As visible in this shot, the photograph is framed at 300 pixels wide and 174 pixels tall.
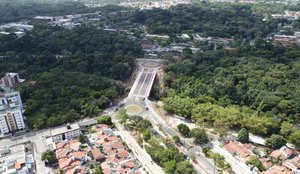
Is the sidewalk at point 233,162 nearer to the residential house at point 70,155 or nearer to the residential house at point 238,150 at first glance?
the residential house at point 238,150

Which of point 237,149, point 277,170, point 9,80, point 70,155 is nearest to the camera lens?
point 277,170

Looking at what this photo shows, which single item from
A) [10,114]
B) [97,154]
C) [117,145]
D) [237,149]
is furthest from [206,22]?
[10,114]

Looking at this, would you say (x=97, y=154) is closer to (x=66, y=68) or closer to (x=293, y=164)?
(x=293, y=164)

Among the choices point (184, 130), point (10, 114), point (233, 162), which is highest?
point (10, 114)

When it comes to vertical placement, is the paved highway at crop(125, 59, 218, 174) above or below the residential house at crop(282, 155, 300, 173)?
below

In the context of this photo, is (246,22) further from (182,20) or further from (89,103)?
(89,103)

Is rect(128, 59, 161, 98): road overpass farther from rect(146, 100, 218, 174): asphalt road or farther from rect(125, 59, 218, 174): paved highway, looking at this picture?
rect(146, 100, 218, 174): asphalt road

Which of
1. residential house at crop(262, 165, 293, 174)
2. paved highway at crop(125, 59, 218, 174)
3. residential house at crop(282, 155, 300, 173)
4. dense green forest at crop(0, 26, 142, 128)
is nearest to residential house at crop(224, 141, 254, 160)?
residential house at crop(262, 165, 293, 174)
